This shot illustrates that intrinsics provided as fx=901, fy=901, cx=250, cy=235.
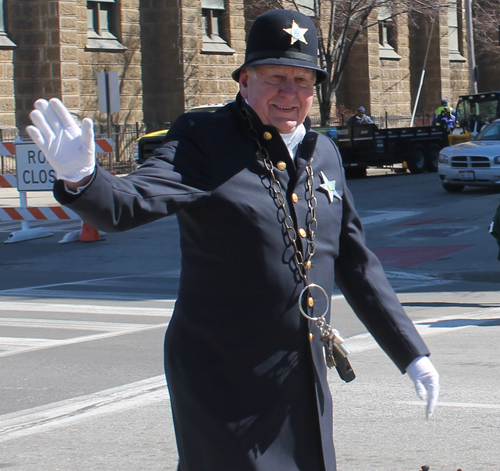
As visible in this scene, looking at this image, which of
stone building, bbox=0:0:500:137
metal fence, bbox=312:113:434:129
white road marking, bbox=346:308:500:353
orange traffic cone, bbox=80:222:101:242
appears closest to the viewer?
white road marking, bbox=346:308:500:353

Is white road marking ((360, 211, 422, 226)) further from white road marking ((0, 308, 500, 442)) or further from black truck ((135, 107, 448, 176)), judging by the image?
white road marking ((0, 308, 500, 442))

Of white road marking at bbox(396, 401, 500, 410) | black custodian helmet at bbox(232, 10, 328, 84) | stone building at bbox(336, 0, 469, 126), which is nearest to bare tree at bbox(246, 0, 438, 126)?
stone building at bbox(336, 0, 469, 126)

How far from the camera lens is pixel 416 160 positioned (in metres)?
27.8

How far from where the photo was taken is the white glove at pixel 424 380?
3021mm

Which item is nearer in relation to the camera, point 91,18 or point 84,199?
point 84,199

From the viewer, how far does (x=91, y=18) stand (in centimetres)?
3064

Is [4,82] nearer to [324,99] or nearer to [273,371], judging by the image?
[324,99]

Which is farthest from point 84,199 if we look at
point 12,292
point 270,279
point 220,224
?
point 12,292

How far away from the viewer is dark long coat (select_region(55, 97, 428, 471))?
9.03 ft

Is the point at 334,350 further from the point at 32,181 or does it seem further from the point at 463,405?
the point at 32,181

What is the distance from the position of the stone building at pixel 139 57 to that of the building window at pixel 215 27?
37 millimetres

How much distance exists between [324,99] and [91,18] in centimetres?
873

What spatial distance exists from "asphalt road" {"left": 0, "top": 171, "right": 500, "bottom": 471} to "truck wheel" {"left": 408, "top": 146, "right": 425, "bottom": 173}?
40.2 ft

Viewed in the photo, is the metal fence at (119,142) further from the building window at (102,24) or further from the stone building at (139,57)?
the building window at (102,24)
